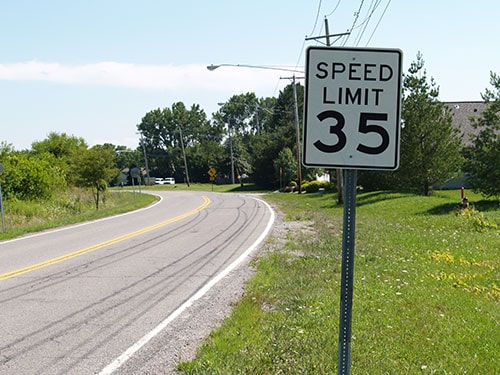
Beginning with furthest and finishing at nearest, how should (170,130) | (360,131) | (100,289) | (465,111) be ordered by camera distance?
1. (170,130)
2. (465,111)
3. (100,289)
4. (360,131)

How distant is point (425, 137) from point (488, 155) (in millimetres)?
4278

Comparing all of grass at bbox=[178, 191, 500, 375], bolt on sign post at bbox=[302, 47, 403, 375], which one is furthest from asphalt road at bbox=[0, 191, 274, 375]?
bolt on sign post at bbox=[302, 47, 403, 375]

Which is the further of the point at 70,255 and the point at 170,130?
the point at 170,130

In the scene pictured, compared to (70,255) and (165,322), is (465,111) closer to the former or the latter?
(70,255)

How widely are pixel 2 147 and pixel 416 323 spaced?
29721 millimetres

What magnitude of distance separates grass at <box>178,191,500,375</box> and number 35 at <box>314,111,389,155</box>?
2448 millimetres

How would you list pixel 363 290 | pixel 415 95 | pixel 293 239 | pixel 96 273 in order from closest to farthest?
pixel 363 290
pixel 96 273
pixel 293 239
pixel 415 95

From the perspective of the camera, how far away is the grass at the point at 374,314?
4.78 m

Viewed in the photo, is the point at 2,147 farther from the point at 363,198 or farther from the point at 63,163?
the point at 363,198

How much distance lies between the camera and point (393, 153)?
2947mm

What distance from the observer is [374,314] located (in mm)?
6207

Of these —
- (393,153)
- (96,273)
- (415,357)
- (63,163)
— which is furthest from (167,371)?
(63,163)

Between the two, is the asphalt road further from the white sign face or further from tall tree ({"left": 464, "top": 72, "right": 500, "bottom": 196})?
tall tree ({"left": 464, "top": 72, "right": 500, "bottom": 196})

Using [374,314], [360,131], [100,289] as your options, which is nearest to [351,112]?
[360,131]
